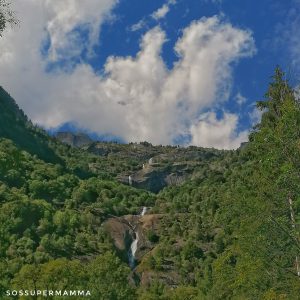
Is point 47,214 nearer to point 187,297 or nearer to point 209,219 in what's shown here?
point 209,219

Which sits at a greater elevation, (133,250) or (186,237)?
(186,237)

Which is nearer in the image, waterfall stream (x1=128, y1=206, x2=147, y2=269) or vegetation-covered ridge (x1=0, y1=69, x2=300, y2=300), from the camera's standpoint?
vegetation-covered ridge (x1=0, y1=69, x2=300, y2=300)

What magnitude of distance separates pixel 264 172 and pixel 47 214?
138m

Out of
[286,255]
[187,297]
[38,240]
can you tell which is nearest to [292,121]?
[286,255]

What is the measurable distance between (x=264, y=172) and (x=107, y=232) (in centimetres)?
13275

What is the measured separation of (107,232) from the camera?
163250mm

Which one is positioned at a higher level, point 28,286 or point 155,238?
point 155,238

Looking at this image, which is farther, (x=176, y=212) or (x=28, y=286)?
(x=176, y=212)

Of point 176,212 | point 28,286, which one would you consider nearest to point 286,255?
point 28,286

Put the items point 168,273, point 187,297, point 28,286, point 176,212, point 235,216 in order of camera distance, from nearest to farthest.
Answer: point 235,216 → point 28,286 → point 187,297 → point 168,273 → point 176,212

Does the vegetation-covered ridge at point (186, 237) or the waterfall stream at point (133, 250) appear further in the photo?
the waterfall stream at point (133, 250)

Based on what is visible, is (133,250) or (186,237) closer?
(133,250)

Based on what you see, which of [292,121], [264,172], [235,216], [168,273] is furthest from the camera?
[168,273]

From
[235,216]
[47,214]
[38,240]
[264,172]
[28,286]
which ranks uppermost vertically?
[47,214]
